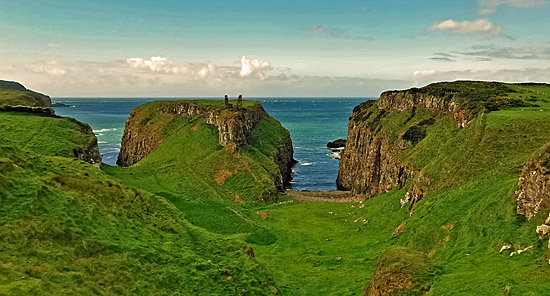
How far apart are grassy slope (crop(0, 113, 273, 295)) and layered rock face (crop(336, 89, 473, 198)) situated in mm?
43689

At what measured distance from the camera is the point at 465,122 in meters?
64.7

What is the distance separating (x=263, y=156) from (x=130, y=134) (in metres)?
59.8

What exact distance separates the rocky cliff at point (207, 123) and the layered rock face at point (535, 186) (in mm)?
65611

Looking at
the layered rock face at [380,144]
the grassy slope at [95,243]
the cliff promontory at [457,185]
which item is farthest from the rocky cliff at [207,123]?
the grassy slope at [95,243]

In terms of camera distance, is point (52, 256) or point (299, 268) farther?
point (299, 268)

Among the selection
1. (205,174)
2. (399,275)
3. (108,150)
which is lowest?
(108,150)

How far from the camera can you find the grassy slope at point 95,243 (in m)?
24.3

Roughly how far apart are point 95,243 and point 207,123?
84.0 metres

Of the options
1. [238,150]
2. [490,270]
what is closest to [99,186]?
[490,270]

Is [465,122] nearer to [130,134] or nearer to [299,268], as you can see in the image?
[299,268]

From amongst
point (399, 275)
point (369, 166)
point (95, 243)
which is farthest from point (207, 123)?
point (399, 275)

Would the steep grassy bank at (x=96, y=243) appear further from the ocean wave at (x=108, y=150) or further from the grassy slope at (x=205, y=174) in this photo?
the ocean wave at (x=108, y=150)

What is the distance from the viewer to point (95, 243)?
29375 millimetres

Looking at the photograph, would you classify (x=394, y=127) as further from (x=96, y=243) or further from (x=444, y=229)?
(x=96, y=243)
